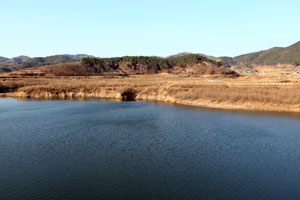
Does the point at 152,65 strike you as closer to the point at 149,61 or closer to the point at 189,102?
the point at 149,61

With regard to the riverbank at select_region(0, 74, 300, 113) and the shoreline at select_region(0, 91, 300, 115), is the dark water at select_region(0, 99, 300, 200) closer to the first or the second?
the shoreline at select_region(0, 91, 300, 115)

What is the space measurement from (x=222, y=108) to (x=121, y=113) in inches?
781

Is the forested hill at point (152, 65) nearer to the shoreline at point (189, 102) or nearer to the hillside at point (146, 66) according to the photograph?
the hillside at point (146, 66)

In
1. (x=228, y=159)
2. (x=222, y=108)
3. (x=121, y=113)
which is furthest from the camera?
(x=222, y=108)

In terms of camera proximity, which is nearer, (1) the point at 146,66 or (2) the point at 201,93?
(2) the point at 201,93

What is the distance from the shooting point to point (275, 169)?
22.6m

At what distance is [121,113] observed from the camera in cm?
4844

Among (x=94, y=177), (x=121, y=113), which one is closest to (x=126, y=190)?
(x=94, y=177)

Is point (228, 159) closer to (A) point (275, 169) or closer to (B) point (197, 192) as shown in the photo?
(A) point (275, 169)

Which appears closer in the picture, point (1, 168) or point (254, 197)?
point (254, 197)

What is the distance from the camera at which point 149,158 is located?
81.6 ft

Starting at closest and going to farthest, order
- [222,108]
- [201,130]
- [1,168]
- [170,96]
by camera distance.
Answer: [1,168], [201,130], [222,108], [170,96]

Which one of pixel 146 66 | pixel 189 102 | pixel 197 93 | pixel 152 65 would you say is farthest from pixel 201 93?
pixel 152 65

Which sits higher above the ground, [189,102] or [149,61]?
[149,61]
